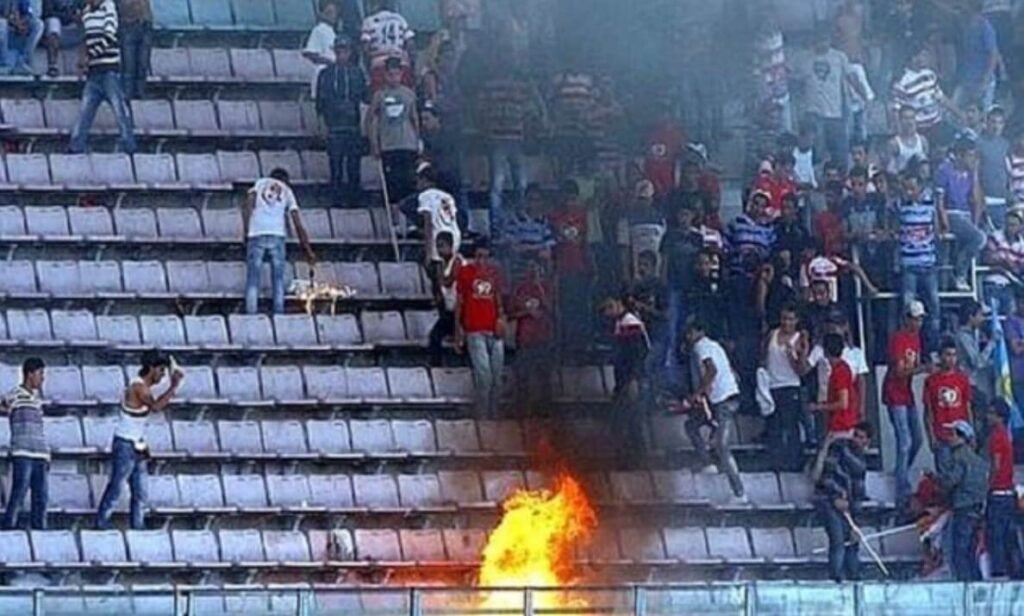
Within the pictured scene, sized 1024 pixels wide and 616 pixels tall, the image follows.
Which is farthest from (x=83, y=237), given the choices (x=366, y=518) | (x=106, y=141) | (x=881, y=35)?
(x=881, y=35)

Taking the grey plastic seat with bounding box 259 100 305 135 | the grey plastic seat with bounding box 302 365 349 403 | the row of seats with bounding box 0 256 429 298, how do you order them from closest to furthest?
the grey plastic seat with bounding box 302 365 349 403, the row of seats with bounding box 0 256 429 298, the grey plastic seat with bounding box 259 100 305 135

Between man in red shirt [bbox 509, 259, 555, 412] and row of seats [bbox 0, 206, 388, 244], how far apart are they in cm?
168

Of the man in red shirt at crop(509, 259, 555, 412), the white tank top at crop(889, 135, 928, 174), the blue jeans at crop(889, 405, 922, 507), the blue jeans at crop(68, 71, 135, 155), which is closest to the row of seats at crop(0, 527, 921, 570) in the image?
the blue jeans at crop(889, 405, 922, 507)

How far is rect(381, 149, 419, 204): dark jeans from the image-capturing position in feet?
104

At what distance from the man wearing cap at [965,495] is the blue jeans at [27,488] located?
5.94 metres

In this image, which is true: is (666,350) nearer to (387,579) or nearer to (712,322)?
(712,322)

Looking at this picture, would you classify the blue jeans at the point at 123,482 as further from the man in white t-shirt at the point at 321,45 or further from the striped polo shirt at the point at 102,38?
the man in white t-shirt at the point at 321,45

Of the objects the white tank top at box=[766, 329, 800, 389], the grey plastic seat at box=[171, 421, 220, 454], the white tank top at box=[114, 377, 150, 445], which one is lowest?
the white tank top at box=[114, 377, 150, 445]

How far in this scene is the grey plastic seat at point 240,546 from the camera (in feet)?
95.0

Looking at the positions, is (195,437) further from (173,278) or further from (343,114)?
(343,114)

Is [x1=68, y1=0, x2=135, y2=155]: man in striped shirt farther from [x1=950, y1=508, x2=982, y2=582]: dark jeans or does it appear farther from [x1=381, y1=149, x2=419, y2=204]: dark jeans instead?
[x1=950, y1=508, x2=982, y2=582]: dark jeans

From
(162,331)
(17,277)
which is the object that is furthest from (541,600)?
(17,277)

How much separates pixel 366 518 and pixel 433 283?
2.03m

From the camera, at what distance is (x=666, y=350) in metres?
30.3
